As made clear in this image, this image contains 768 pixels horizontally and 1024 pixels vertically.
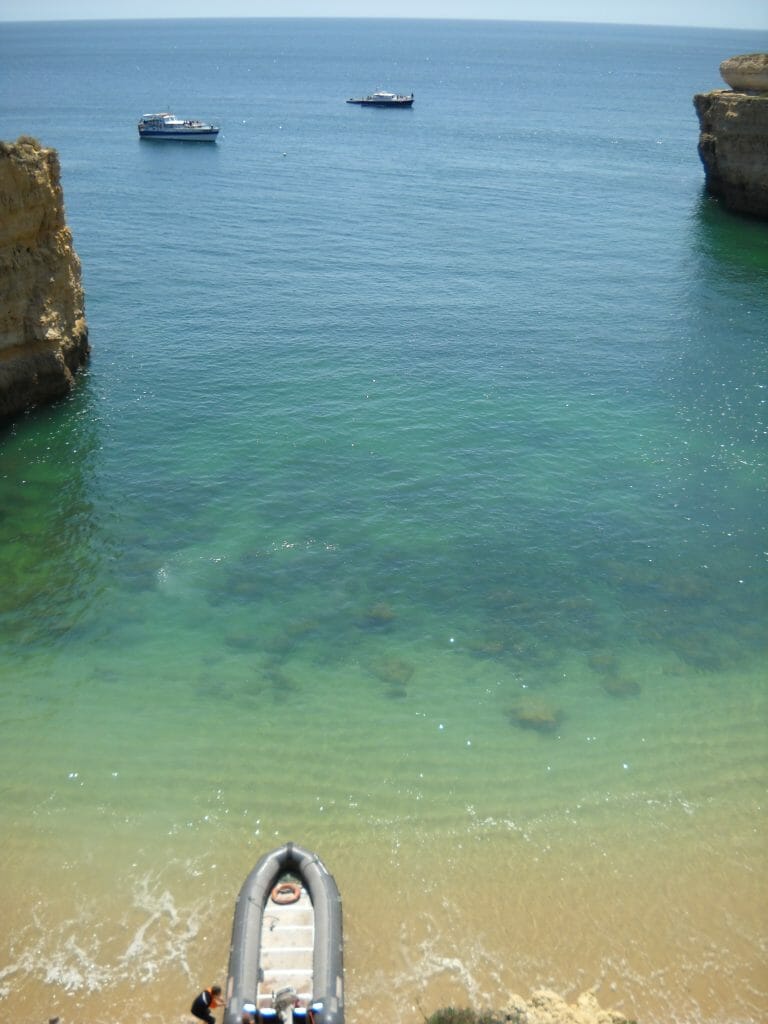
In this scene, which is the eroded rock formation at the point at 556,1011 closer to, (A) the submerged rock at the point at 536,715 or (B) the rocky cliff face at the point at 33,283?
(A) the submerged rock at the point at 536,715

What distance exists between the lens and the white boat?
10538cm

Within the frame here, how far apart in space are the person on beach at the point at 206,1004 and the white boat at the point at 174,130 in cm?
10577

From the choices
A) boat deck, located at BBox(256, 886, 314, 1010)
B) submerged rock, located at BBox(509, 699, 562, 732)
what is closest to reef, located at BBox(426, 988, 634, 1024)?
boat deck, located at BBox(256, 886, 314, 1010)

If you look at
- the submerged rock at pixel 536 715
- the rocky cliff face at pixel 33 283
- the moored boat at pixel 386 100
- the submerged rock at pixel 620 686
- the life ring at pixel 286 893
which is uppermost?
the moored boat at pixel 386 100

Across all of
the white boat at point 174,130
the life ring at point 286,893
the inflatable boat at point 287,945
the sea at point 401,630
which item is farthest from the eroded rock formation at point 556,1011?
the white boat at point 174,130

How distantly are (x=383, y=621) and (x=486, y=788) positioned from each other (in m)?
7.36

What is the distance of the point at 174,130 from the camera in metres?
105

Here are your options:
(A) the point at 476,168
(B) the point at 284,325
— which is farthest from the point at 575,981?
(A) the point at 476,168

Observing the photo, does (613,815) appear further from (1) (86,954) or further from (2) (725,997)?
(1) (86,954)

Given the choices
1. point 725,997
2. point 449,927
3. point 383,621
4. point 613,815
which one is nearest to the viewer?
point 725,997

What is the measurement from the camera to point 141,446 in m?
38.3

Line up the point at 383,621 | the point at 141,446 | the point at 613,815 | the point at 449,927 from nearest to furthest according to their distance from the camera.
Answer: the point at 449,927
the point at 613,815
the point at 383,621
the point at 141,446

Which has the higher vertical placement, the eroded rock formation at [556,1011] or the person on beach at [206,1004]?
the person on beach at [206,1004]

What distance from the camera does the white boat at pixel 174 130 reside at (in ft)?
346
